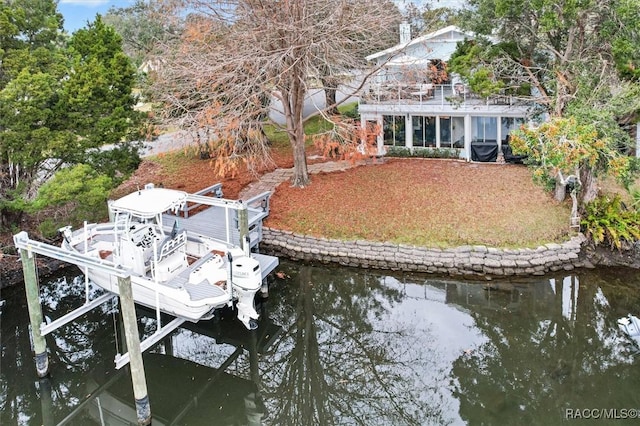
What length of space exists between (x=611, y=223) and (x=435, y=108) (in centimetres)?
815

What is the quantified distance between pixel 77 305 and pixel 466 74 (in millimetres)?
13236

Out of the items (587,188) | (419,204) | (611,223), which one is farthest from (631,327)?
(419,204)

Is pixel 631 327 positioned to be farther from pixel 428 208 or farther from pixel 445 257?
pixel 428 208

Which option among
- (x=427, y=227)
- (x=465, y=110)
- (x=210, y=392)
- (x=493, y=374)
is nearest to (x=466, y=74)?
(x=465, y=110)

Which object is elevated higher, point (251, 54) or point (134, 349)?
point (251, 54)

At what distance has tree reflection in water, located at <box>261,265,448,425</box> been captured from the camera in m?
8.58

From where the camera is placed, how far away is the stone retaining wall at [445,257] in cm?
1277

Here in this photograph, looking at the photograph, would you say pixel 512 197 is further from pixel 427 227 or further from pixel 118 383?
pixel 118 383

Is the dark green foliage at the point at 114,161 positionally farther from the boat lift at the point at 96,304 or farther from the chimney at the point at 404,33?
the chimney at the point at 404,33

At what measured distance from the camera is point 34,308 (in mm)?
8992

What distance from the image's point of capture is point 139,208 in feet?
32.1

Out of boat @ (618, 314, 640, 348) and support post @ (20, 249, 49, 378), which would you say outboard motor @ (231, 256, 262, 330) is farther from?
boat @ (618, 314, 640, 348)

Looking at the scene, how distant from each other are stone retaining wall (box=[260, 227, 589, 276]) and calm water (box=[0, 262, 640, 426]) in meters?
0.46

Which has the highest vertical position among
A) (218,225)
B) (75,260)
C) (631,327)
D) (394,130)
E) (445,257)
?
(394,130)
